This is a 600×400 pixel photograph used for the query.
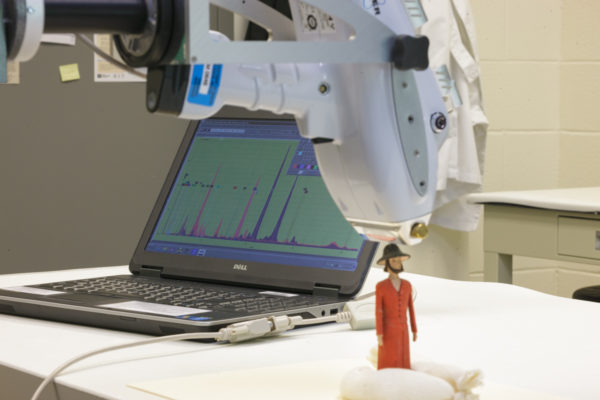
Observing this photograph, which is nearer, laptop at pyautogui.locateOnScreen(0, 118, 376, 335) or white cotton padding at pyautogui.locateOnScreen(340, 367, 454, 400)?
white cotton padding at pyautogui.locateOnScreen(340, 367, 454, 400)

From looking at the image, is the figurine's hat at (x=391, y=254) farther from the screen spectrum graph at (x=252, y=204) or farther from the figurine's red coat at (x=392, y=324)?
the screen spectrum graph at (x=252, y=204)

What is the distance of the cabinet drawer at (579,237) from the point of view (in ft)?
7.87

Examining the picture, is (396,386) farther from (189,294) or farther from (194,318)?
(189,294)

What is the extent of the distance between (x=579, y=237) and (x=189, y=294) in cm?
151

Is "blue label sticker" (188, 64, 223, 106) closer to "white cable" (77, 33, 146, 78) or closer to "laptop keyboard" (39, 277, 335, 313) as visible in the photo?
"white cable" (77, 33, 146, 78)

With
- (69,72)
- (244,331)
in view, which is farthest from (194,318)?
(69,72)

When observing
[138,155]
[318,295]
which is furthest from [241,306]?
[138,155]

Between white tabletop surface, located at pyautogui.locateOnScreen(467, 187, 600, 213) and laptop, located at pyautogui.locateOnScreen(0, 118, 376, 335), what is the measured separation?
4.30ft

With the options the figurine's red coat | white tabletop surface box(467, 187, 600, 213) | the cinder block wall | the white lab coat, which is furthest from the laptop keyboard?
the cinder block wall

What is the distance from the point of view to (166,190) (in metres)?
1.40

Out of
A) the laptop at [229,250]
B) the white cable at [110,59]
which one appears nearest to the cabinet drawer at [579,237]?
the laptop at [229,250]

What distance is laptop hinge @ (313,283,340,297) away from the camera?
117cm

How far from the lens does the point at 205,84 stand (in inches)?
27.8

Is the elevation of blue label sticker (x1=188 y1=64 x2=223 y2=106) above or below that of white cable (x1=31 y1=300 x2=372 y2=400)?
above
